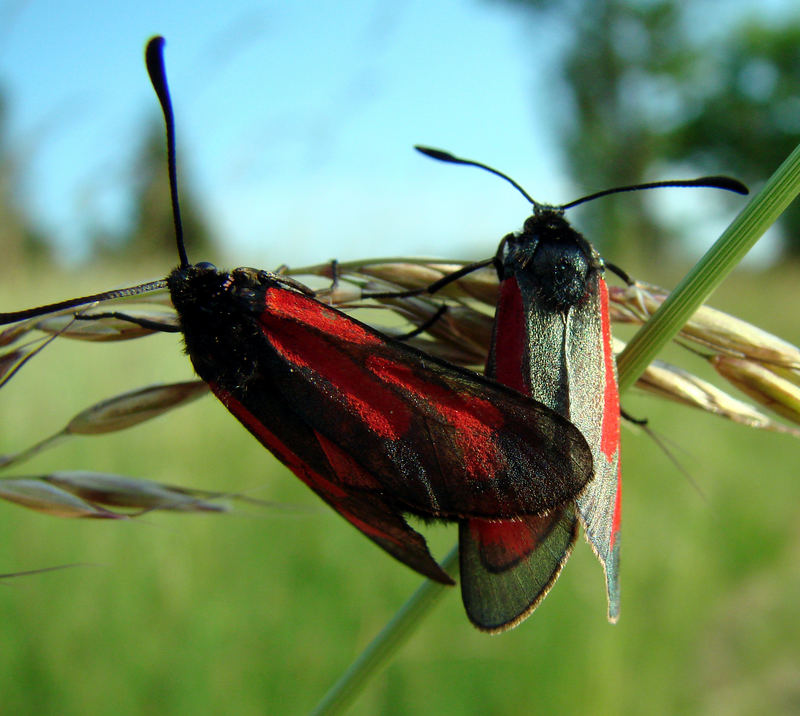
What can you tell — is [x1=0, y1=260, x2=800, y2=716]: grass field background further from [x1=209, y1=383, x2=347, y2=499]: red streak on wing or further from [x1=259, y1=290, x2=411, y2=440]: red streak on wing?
[x1=259, y1=290, x2=411, y2=440]: red streak on wing

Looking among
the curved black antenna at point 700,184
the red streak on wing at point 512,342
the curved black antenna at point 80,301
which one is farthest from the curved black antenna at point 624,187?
the curved black antenna at point 80,301

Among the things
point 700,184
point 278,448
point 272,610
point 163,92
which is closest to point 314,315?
point 278,448

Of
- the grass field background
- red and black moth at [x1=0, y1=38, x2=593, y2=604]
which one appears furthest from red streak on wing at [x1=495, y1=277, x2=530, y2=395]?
the grass field background

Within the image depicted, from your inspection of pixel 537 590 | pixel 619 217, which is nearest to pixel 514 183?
pixel 537 590

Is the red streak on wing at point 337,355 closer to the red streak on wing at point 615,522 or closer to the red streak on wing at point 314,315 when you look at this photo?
the red streak on wing at point 314,315

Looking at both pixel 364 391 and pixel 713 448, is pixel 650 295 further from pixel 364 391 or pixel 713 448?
pixel 713 448

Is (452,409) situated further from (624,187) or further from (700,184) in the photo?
(700,184)
